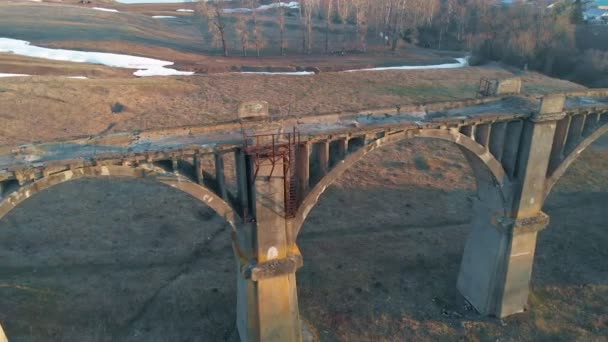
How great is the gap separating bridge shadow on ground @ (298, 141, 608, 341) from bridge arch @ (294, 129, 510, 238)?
3895 mm

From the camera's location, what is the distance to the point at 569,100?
25.5m

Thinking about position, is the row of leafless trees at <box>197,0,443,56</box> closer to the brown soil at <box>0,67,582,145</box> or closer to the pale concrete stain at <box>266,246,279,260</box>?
the brown soil at <box>0,67,582,145</box>

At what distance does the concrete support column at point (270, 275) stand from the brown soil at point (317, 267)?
11.0 feet

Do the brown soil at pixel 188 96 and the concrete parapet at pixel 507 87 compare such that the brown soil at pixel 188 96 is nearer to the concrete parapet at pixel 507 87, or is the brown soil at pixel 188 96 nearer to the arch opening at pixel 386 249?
the arch opening at pixel 386 249

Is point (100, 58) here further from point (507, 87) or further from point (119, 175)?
point (507, 87)

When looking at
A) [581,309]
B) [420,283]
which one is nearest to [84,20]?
[420,283]

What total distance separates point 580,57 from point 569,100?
55551mm

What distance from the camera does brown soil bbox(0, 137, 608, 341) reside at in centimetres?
2333

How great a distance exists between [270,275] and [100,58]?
203ft

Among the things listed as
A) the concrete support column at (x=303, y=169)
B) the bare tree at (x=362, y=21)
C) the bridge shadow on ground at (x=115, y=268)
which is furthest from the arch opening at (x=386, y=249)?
the bare tree at (x=362, y=21)

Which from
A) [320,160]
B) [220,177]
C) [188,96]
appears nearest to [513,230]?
[320,160]

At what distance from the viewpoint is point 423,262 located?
28281mm

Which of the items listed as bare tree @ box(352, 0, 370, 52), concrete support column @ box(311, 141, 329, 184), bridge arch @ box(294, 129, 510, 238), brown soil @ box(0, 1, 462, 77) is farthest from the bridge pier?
bare tree @ box(352, 0, 370, 52)

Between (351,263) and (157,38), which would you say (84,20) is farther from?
(351,263)
